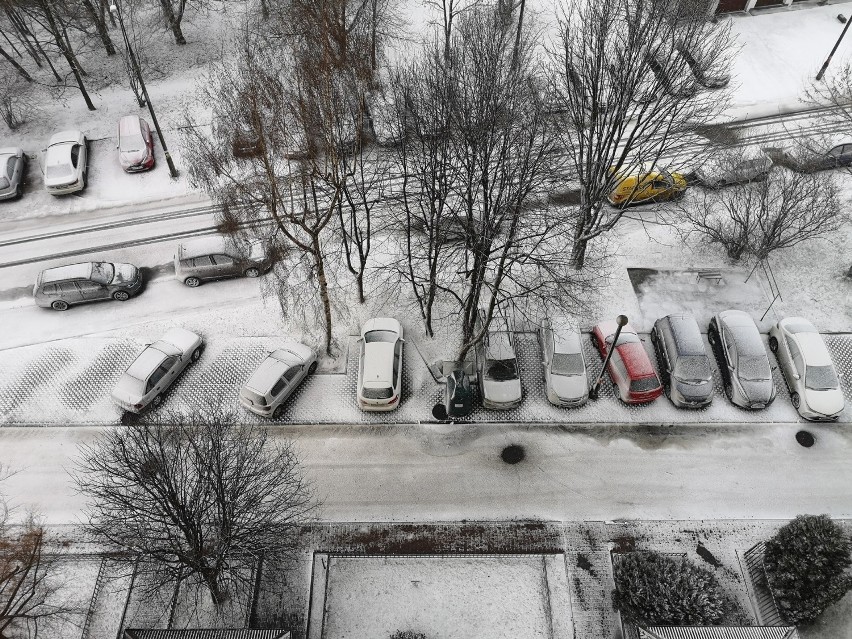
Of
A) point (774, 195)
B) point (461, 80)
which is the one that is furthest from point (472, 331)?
point (774, 195)

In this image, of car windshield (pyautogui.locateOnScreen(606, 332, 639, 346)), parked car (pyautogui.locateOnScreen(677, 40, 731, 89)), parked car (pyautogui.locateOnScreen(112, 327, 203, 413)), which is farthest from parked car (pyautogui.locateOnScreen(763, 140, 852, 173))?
Result: parked car (pyautogui.locateOnScreen(112, 327, 203, 413))

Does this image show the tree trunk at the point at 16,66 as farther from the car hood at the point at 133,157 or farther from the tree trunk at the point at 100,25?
the car hood at the point at 133,157

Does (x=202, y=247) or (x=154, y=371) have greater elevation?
(x=202, y=247)

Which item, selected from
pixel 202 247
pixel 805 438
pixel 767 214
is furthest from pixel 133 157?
pixel 805 438

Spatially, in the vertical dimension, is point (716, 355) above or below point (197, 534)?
above

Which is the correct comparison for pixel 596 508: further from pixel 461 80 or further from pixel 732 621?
pixel 461 80

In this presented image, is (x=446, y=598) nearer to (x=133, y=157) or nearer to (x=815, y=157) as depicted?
(x=815, y=157)
